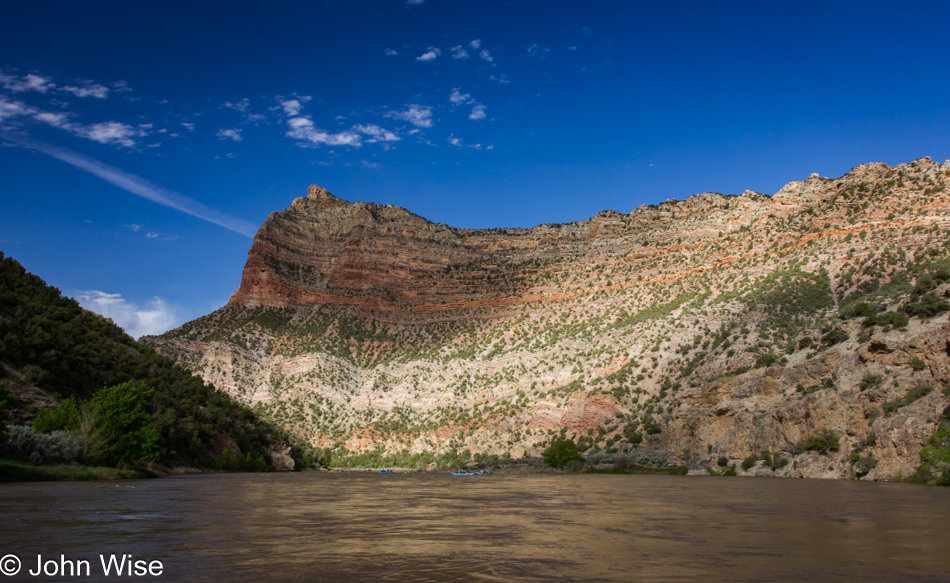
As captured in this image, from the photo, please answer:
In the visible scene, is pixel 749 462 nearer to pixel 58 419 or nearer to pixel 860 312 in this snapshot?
pixel 860 312

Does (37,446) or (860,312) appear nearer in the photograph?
(37,446)

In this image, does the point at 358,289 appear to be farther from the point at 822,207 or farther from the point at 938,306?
the point at 938,306

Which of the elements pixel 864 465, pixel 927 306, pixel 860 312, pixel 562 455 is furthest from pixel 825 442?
pixel 562 455

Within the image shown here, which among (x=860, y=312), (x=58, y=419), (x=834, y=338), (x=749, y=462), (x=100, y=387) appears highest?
(x=860, y=312)

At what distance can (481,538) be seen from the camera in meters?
12.7

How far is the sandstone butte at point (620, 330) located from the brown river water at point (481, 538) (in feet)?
72.6

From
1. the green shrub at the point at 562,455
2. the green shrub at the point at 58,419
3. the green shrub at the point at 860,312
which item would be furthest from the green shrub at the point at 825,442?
the green shrub at the point at 58,419

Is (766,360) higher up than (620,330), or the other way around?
(620,330)

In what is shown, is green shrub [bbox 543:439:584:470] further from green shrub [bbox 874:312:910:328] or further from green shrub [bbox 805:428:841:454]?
green shrub [bbox 874:312:910:328]

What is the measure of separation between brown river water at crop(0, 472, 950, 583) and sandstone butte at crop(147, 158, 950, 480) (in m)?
22.1

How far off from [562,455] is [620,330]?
74.2 feet

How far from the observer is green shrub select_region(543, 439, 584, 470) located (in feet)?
188

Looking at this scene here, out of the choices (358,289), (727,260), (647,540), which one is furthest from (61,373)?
(727,260)

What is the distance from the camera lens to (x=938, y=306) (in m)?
39.5
